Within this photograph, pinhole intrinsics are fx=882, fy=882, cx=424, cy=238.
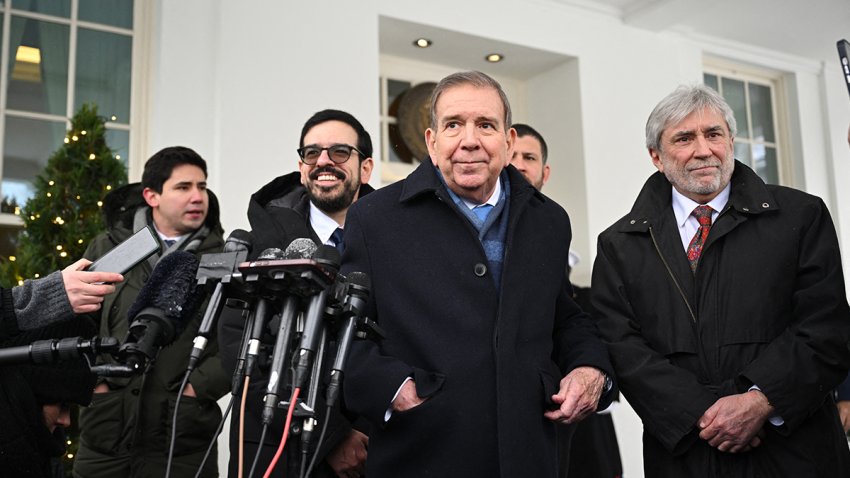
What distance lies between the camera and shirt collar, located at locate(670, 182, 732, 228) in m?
2.90

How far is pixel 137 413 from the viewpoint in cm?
348

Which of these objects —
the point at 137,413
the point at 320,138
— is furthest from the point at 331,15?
the point at 137,413

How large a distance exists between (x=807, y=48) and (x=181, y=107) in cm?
575

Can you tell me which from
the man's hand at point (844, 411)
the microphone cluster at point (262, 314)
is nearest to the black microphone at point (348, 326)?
the microphone cluster at point (262, 314)

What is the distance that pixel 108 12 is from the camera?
19.1 ft

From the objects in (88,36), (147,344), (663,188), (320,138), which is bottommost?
(147,344)

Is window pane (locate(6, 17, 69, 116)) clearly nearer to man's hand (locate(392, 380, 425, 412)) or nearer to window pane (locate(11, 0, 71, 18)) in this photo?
window pane (locate(11, 0, 71, 18))

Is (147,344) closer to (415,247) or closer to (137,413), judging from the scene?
(415,247)

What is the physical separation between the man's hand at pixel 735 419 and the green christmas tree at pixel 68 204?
3.35 metres

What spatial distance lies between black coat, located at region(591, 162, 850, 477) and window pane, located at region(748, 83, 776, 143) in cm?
582

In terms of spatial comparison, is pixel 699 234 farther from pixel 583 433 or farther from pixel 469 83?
pixel 583 433

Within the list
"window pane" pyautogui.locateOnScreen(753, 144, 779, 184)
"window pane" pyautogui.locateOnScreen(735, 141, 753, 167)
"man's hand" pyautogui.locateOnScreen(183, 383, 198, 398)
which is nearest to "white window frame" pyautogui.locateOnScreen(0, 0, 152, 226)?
"man's hand" pyautogui.locateOnScreen(183, 383, 198, 398)

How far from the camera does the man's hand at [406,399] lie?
219 centimetres

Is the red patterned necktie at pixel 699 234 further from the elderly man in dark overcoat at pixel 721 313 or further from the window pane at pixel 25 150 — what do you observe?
the window pane at pixel 25 150
